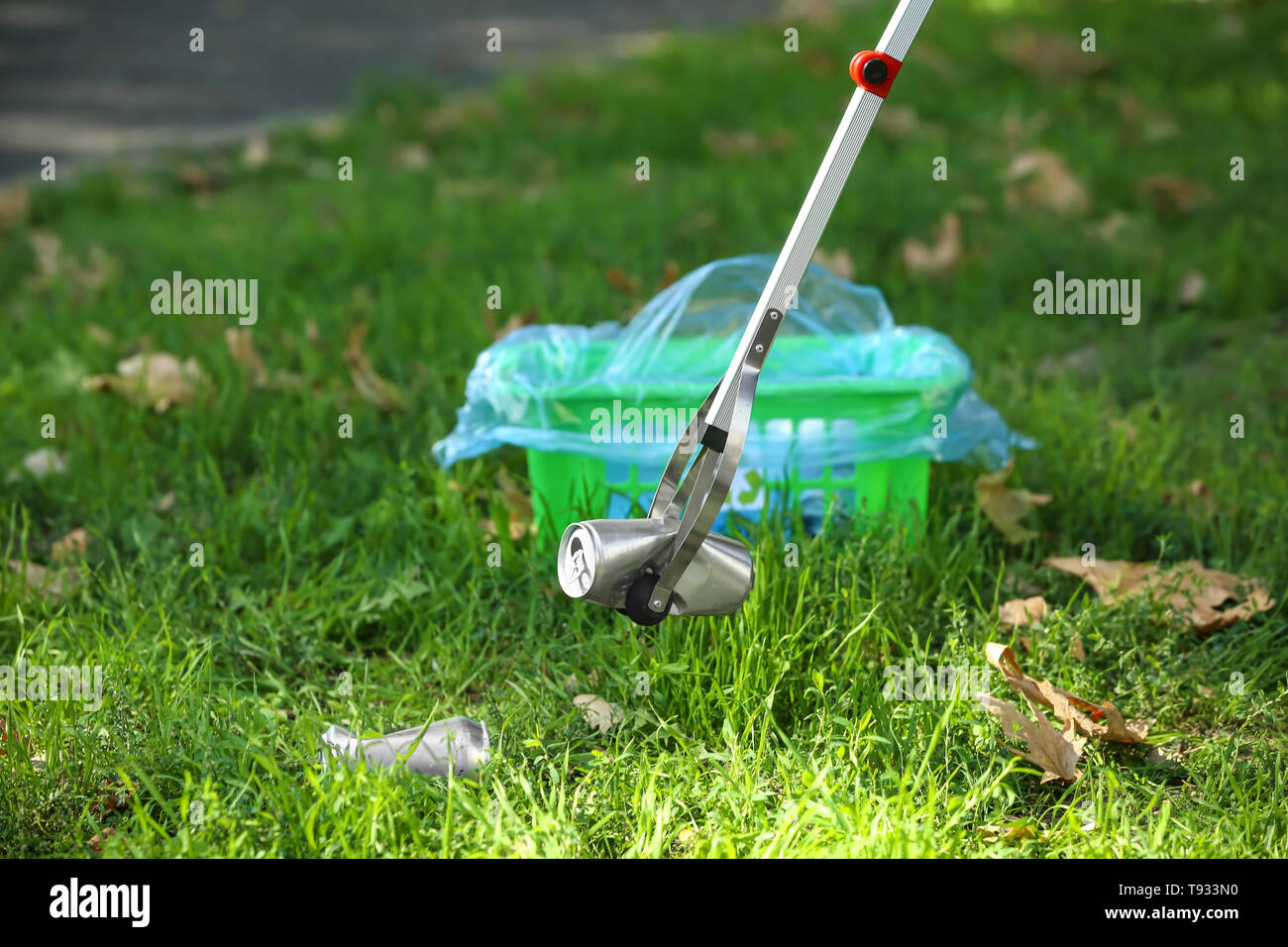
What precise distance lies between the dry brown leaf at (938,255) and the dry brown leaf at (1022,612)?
193cm

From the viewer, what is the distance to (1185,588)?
2.28 metres

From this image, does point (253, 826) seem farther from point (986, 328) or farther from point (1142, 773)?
point (986, 328)

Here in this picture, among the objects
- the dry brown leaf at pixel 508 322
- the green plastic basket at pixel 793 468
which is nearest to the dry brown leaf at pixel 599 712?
the green plastic basket at pixel 793 468

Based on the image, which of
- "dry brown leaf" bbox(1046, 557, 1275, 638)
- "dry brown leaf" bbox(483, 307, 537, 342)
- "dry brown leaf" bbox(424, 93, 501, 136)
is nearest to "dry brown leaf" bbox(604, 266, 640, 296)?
"dry brown leaf" bbox(483, 307, 537, 342)

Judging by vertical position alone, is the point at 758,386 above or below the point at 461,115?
below

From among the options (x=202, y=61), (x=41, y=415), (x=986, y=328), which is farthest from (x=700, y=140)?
(x=202, y=61)

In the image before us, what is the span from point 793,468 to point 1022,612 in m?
0.51

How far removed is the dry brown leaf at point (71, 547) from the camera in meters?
2.51

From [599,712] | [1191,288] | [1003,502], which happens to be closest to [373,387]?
[599,712]

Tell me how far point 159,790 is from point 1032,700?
1.31 metres

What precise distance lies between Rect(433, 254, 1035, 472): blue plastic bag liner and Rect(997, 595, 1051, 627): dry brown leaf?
36 centimetres

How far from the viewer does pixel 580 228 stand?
4.27m

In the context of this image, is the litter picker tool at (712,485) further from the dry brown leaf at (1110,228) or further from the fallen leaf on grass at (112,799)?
the dry brown leaf at (1110,228)

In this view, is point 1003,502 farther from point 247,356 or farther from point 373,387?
point 247,356
